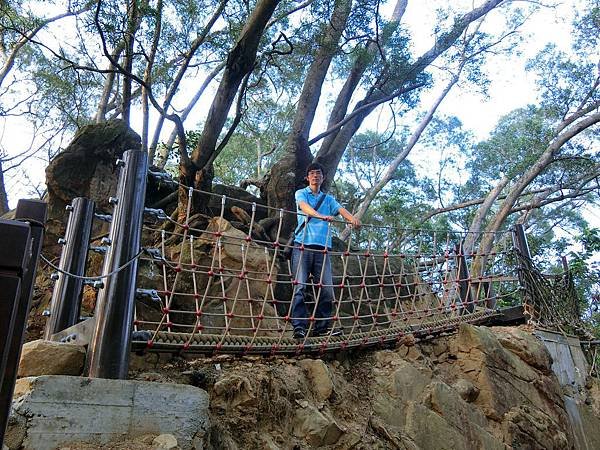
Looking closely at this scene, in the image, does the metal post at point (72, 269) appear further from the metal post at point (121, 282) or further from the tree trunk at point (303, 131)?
the tree trunk at point (303, 131)

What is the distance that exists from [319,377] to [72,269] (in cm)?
126

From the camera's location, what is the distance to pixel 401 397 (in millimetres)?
2807

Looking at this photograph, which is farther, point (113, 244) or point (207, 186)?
point (207, 186)

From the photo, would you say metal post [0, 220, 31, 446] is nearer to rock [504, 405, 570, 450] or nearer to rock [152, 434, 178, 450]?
rock [152, 434, 178, 450]

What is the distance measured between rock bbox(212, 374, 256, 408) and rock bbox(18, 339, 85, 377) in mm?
610

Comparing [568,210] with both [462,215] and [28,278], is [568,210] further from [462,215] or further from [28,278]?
[28,278]

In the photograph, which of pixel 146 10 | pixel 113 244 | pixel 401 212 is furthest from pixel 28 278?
pixel 401 212

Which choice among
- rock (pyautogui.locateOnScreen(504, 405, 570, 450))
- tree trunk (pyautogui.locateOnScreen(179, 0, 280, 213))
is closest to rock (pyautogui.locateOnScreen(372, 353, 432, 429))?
rock (pyautogui.locateOnScreen(504, 405, 570, 450))

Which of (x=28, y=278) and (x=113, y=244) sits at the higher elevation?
(x=113, y=244)

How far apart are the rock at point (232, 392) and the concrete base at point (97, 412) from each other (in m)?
0.37

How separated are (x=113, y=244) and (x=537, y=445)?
109 inches

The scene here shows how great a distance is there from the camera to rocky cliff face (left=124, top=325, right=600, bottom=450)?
6.84 ft

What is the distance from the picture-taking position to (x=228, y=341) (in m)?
2.21

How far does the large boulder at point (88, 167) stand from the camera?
498 centimetres
